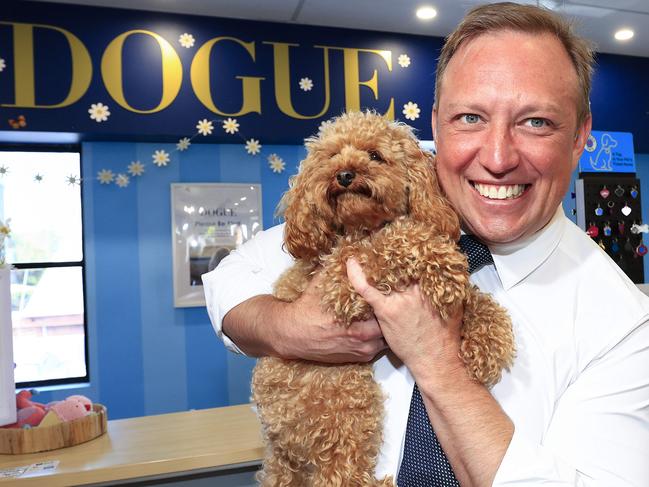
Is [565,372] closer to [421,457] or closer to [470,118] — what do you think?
[421,457]

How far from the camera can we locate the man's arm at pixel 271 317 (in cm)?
119

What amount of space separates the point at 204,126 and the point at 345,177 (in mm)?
2928

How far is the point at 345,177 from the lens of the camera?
1312mm

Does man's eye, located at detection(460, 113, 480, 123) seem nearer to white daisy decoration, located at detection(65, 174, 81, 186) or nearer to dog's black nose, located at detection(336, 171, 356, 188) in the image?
dog's black nose, located at detection(336, 171, 356, 188)

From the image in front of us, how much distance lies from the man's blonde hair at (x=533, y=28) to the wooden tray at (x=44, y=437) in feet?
5.69

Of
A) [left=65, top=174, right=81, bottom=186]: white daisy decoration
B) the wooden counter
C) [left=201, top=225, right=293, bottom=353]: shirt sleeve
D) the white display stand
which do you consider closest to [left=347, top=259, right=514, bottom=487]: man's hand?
[left=201, top=225, right=293, bottom=353]: shirt sleeve

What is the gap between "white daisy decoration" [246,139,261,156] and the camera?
4.29 m

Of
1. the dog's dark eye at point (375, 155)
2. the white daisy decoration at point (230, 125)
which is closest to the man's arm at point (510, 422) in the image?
the dog's dark eye at point (375, 155)

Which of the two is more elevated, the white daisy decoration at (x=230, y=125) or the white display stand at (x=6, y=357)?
the white daisy decoration at (x=230, y=125)

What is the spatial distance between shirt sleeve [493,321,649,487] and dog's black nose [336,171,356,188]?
0.63 metres

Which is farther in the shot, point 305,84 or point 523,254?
point 305,84

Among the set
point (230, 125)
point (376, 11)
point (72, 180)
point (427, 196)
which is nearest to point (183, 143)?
point (230, 125)

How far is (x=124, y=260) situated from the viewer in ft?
13.6

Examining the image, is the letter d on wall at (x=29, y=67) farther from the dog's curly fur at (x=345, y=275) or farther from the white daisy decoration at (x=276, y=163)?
the dog's curly fur at (x=345, y=275)
